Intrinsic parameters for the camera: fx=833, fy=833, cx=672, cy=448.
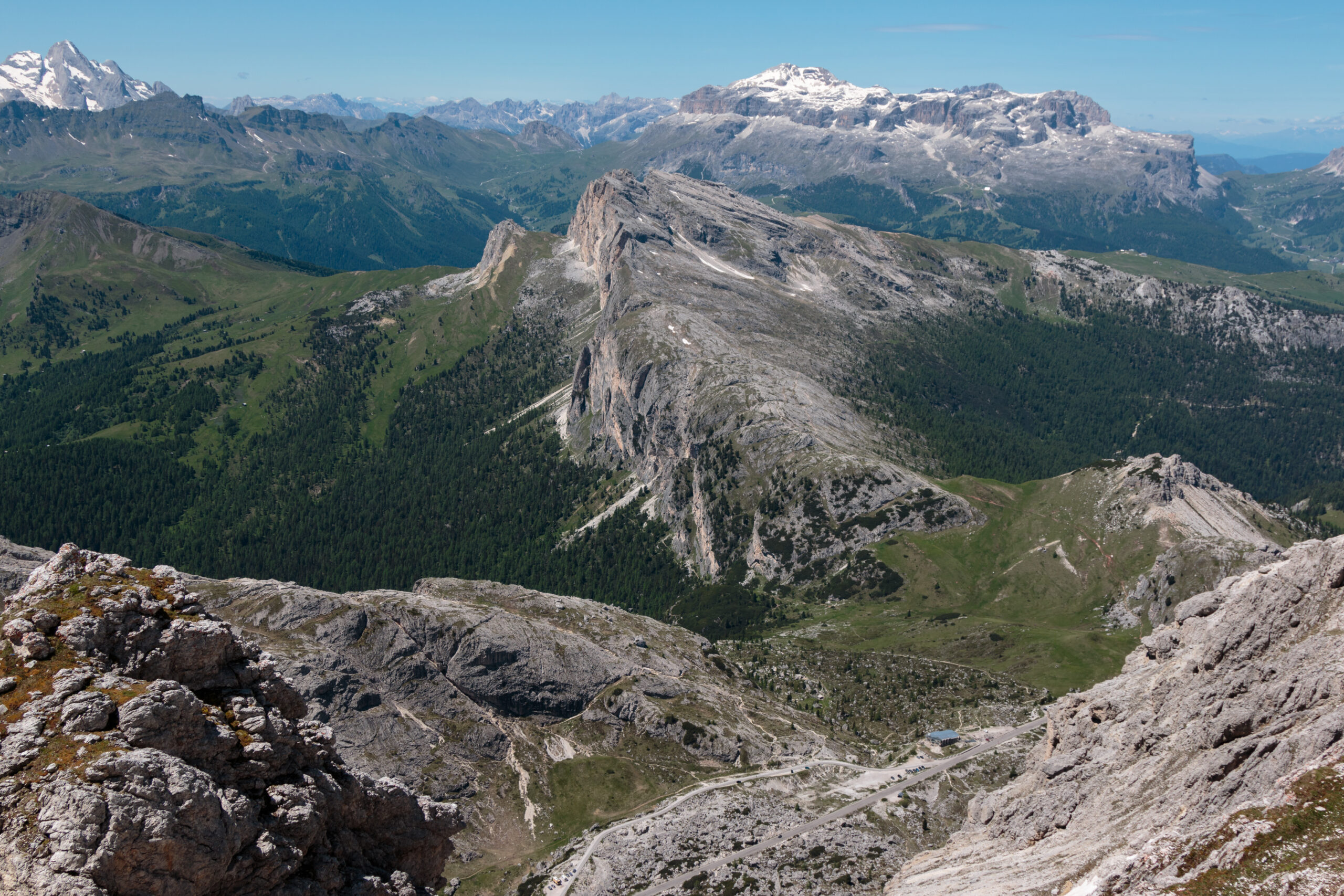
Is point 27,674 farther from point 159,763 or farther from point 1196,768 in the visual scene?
point 1196,768

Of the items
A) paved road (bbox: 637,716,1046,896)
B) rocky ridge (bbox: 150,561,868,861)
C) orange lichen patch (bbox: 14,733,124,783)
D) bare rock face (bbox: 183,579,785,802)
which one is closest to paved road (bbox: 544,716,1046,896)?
paved road (bbox: 637,716,1046,896)

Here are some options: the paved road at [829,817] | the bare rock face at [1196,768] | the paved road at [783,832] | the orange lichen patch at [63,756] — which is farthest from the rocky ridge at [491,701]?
the orange lichen patch at [63,756]

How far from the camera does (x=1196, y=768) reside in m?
52.3

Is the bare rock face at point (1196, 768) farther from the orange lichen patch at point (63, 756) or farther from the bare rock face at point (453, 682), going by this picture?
the bare rock face at point (453, 682)

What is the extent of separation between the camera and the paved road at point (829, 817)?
102062mm

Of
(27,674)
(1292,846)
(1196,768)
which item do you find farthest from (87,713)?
(1196,768)

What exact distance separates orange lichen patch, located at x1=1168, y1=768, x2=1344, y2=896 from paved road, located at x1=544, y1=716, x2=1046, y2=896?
73274mm

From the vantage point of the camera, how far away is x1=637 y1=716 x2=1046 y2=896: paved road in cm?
10206

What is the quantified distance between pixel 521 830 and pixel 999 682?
314 feet

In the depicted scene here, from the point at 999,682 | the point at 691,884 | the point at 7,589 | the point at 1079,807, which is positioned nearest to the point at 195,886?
the point at 1079,807

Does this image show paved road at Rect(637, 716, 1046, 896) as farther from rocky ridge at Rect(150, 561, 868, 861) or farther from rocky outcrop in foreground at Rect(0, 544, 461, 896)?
rocky outcrop in foreground at Rect(0, 544, 461, 896)

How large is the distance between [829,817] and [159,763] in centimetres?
9586

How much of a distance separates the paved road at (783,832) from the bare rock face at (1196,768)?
30398 mm

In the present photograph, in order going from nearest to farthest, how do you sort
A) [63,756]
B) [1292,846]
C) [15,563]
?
[63,756] < [1292,846] < [15,563]
